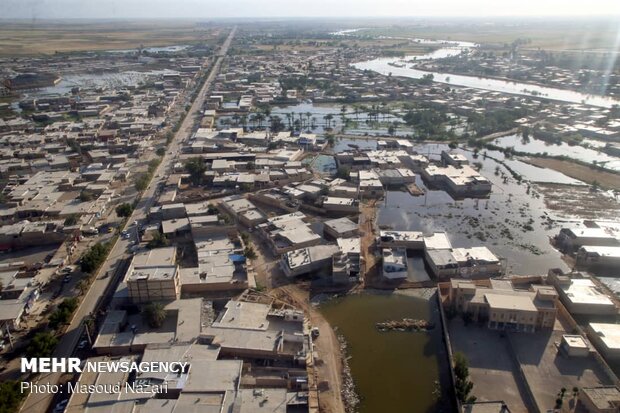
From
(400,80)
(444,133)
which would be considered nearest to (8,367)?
(444,133)

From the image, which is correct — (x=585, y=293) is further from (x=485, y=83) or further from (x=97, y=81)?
(x=97, y=81)

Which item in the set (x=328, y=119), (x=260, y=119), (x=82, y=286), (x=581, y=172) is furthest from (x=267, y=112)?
(x=82, y=286)

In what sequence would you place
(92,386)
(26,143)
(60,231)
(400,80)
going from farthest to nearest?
(400,80), (26,143), (60,231), (92,386)

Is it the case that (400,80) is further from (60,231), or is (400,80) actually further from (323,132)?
(60,231)

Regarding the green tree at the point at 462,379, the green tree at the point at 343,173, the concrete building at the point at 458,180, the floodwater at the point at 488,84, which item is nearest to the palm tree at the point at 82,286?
the green tree at the point at 462,379

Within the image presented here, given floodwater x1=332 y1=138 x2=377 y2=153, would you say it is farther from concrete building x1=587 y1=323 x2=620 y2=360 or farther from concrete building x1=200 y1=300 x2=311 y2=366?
concrete building x1=587 y1=323 x2=620 y2=360

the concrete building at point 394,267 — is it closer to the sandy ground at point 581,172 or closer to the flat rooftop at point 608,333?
the flat rooftop at point 608,333

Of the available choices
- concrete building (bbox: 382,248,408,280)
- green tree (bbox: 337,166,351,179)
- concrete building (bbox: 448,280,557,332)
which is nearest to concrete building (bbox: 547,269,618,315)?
concrete building (bbox: 448,280,557,332)
